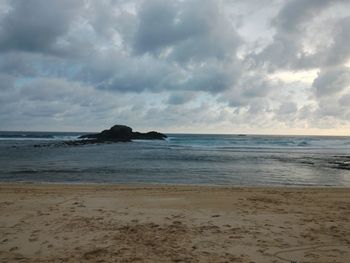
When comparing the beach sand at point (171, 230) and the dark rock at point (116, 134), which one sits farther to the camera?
the dark rock at point (116, 134)

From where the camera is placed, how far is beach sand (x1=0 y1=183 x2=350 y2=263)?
5.94 m

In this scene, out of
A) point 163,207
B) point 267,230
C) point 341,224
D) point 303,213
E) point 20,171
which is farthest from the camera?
point 20,171

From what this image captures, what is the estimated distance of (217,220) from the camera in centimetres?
802

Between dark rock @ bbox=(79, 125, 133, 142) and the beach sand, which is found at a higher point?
dark rock @ bbox=(79, 125, 133, 142)

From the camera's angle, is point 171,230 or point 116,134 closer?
point 171,230

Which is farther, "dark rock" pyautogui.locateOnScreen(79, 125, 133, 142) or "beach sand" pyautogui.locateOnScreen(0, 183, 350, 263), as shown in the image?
"dark rock" pyautogui.locateOnScreen(79, 125, 133, 142)

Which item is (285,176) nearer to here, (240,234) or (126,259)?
(240,234)

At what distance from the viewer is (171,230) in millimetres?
7238

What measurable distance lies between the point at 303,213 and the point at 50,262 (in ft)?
20.7

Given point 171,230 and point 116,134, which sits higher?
point 116,134

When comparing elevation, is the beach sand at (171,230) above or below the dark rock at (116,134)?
below

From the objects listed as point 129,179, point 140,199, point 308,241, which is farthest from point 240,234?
point 129,179

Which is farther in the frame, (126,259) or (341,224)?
(341,224)

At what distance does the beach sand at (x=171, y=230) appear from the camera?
5.94 m
